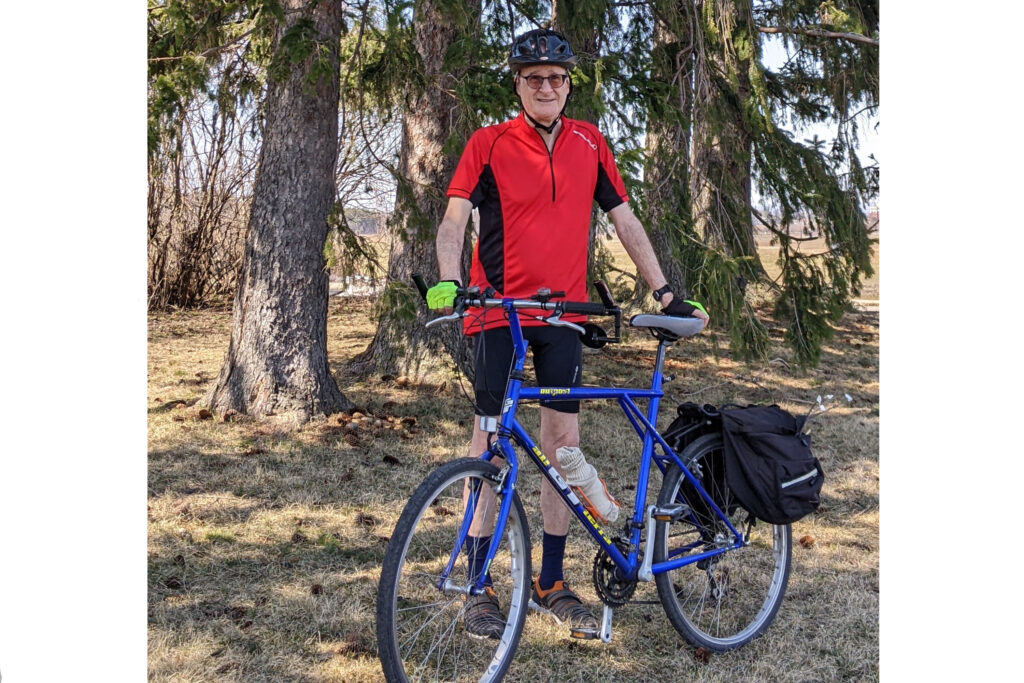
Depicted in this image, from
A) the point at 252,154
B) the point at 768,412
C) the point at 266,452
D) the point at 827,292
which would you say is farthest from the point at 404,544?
the point at 252,154

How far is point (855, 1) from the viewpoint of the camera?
6.82 m

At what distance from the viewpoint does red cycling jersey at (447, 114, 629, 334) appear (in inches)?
123

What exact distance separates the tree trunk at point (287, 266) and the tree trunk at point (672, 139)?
2010 millimetres

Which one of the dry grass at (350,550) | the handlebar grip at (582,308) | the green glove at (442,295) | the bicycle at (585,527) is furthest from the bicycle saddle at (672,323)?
the dry grass at (350,550)

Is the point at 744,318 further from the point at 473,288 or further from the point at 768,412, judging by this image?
the point at 473,288

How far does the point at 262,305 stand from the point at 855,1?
192 inches

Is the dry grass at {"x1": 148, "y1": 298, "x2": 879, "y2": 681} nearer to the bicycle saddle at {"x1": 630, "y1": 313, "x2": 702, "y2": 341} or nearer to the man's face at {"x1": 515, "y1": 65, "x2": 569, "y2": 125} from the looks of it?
the bicycle saddle at {"x1": 630, "y1": 313, "x2": 702, "y2": 341}

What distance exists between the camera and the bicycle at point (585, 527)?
104 inches

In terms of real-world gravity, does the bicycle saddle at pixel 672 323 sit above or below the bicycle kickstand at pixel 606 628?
above

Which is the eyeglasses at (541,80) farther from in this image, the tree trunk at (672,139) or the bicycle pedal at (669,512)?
the tree trunk at (672,139)

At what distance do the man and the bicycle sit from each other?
116mm

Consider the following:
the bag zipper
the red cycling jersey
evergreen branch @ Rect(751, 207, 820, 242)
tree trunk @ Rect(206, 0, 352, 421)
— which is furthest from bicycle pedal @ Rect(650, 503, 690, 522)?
evergreen branch @ Rect(751, 207, 820, 242)

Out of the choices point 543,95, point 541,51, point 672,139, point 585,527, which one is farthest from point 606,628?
point 672,139

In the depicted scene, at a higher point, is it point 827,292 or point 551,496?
point 827,292
